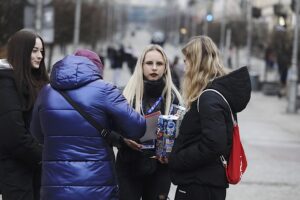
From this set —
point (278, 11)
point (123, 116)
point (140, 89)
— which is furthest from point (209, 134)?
point (278, 11)

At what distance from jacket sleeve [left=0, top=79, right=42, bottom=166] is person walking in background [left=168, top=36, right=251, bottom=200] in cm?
99

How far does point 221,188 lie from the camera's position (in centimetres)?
480

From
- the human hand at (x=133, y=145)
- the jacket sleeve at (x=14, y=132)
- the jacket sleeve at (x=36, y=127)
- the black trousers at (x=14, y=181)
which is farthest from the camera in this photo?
the human hand at (x=133, y=145)

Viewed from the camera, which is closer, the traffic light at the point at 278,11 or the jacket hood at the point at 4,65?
the jacket hood at the point at 4,65

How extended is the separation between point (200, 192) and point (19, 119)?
1.34 m

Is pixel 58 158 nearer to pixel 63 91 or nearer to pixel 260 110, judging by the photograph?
pixel 63 91

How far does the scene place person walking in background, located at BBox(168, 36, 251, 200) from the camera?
462 centimetres

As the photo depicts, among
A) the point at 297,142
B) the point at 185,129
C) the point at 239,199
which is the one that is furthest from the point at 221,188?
the point at 297,142

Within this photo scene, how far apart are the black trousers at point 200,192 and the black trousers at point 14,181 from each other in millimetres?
1142

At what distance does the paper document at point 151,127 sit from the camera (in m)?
5.30

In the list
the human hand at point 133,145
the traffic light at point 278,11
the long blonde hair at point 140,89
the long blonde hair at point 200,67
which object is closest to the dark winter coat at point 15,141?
the human hand at point 133,145

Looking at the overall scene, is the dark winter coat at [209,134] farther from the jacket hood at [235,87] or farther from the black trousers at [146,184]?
the black trousers at [146,184]

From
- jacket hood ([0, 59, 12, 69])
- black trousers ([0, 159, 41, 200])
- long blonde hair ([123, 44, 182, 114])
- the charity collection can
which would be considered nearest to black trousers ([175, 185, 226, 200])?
the charity collection can

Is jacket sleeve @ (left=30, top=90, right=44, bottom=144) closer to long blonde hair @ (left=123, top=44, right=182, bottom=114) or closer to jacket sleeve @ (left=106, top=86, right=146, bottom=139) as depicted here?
jacket sleeve @ (left=106, top=86, right=146, bottom=139)
